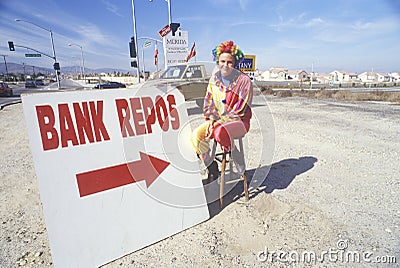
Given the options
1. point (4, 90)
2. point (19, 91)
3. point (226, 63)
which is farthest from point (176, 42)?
point (19, 91)

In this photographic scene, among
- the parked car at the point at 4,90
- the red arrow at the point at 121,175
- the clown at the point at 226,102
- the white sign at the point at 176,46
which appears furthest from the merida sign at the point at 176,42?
the parked car at the point at 4,90

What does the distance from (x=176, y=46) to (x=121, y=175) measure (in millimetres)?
8753

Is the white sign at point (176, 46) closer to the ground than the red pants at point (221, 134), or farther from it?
farther from it

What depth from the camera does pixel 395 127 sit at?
7.14m

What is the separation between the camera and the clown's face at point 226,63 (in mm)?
2318

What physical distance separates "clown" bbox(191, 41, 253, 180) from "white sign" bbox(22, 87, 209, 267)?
26cm

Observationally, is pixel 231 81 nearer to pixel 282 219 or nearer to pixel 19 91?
pixel 282 219

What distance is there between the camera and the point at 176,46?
9.66 metres

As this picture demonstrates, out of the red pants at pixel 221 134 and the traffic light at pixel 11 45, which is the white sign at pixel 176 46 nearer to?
the red pants at pixel 221 134

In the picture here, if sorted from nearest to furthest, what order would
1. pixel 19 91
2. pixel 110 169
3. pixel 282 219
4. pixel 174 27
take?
pixel 110 169 < pixel 282 219 < pixel 174 27 < pixel 19 91

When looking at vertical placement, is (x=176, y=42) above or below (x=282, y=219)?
above

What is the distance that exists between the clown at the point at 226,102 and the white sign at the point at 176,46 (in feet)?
24.1

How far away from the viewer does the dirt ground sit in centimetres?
201

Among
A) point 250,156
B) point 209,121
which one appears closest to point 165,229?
point 209,121
